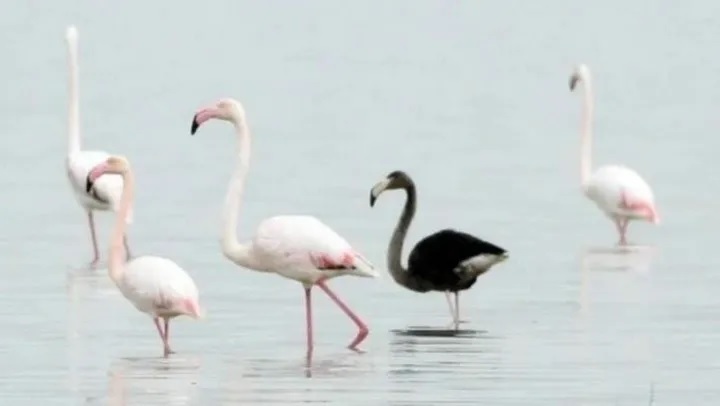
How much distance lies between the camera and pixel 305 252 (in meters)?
15.2

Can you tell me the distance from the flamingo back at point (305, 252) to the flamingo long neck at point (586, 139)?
701cm

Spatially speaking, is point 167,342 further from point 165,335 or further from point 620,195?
point 620,195

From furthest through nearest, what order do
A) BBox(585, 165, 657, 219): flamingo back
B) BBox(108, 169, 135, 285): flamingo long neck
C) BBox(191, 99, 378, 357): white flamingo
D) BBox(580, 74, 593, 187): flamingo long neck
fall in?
BBox(580, 74, 593, 187): flamingo long neck
BBox(585, 165, 657, 219): flamingo back
BBox(191, 99, 378, 357): white flamingo
BBox(108, 169, 135, 285): flamingo long neck

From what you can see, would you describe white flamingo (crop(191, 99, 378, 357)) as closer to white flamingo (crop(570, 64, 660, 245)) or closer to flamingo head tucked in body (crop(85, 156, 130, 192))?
flamingo head tucked in body (crop(85, 156, 130, 192))

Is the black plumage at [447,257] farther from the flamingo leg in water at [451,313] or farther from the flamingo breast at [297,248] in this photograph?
the flamingo breast at [297,248]

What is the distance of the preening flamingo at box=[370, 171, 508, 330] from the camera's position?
16.0m

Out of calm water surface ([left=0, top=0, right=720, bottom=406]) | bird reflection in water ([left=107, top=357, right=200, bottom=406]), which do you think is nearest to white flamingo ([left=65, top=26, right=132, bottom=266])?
calm water surface ([left=0, top=0, right=720, bottom=406])

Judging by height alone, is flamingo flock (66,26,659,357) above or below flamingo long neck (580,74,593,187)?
below

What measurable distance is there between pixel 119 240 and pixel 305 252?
3.55 feet

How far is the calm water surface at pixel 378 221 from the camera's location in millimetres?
13695

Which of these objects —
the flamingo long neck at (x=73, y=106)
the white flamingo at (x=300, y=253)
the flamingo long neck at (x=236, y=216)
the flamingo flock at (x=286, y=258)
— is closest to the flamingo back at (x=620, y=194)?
the flamingo long neck at (x=73, y=106)

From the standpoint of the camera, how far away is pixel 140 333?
1549cm

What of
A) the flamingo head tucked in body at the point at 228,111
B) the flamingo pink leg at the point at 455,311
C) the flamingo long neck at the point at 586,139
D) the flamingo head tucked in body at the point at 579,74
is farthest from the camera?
the flamingo head tucked in body at the point at 579,74

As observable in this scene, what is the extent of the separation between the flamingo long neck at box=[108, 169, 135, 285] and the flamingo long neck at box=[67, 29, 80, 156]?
19.4ft
